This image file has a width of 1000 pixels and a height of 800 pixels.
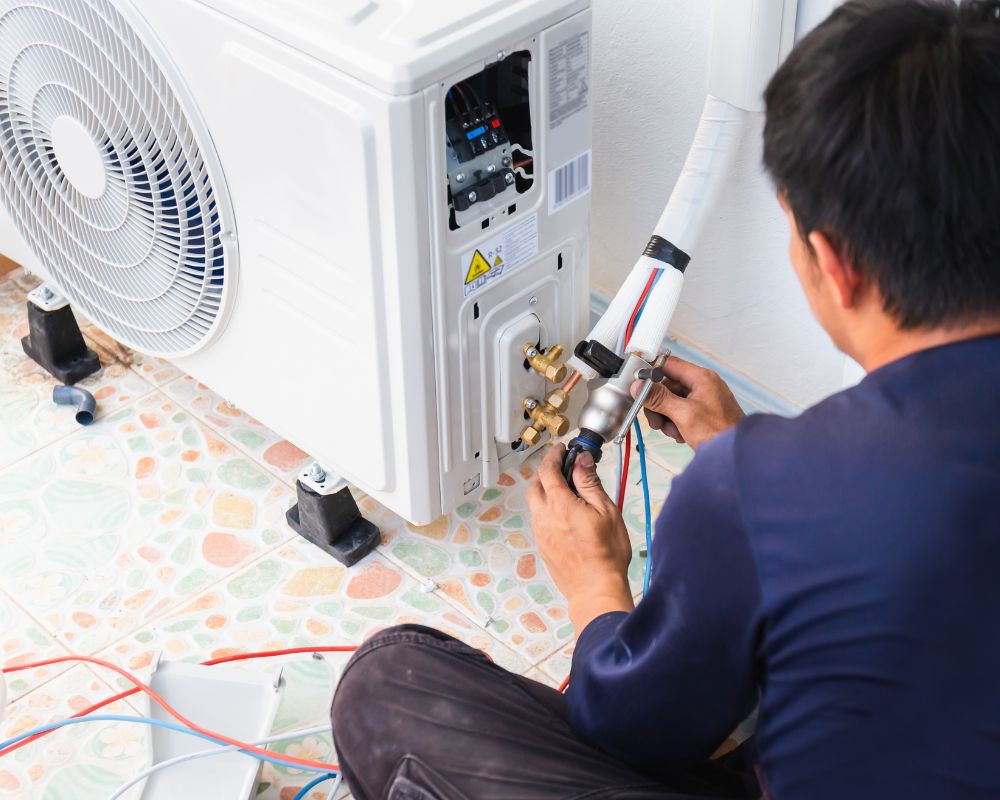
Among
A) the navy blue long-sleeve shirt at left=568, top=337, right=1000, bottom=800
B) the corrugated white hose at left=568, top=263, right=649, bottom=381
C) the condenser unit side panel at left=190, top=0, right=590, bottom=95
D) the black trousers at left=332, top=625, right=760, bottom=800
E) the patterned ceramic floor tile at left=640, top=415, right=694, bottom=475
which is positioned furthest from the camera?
the patterned ceramic floor tile at left=640, top=415, right=694, bottom=475

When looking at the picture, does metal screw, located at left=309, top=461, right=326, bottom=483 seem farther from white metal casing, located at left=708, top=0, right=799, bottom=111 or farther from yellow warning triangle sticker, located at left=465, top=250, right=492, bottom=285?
white metal casing, located at left=708, top=0, right=799, bottom=111

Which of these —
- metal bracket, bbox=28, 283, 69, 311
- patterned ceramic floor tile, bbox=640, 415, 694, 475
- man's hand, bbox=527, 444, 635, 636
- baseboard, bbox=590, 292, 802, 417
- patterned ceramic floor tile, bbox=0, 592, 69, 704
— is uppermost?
man's hand, bbox=527, 444, 635, 636

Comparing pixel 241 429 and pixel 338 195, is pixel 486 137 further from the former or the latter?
pixel 241 429

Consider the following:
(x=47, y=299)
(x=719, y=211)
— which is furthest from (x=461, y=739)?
(x=47, y=299)

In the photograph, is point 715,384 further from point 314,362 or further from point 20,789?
point 20,789

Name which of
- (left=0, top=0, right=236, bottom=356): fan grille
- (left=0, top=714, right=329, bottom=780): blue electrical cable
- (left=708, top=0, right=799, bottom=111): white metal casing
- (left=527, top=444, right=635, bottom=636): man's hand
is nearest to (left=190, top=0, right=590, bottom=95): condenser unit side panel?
(left=0, top=0, right=236, bottom=356): fan grille

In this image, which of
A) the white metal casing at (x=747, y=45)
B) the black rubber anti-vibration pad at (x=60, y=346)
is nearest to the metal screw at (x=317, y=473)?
the black rubber anti-vibration pad at (x=60, y=346)

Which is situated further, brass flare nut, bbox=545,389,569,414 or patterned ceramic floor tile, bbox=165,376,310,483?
patterned ceramic floor tile, bbox=165,376,310,483

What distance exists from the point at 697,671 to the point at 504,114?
1.94 feet

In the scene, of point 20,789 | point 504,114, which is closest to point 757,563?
point 504,114

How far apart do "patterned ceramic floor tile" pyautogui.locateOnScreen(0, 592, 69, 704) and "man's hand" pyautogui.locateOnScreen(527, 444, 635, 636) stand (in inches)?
23.2

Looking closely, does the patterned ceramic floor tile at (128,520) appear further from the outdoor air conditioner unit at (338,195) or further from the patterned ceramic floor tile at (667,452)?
the patterned ceramic floor tile at (667,452)

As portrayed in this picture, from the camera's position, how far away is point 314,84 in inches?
39.4

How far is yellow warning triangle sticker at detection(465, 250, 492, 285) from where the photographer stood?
3.64 feet
